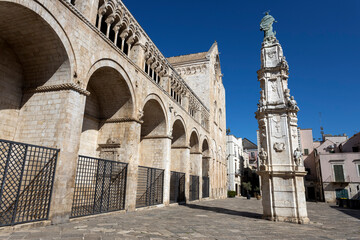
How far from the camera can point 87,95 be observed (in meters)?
8.02

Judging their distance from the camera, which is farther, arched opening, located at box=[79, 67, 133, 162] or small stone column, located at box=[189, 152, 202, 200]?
small stone column, located at box=[189, 152, 202, 200]

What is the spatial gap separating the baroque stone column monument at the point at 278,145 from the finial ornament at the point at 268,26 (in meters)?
0.40

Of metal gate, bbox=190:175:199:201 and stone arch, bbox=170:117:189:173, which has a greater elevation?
stone arch, bbox=170:117:189:173

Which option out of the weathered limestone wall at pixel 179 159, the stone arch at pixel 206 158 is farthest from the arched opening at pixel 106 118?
the stone arch at pixel 206 158

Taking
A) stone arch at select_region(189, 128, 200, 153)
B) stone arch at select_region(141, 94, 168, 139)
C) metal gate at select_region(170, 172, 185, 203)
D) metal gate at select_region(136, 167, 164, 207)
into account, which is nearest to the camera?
metal gate at select_region(136, 167, 164, 207)

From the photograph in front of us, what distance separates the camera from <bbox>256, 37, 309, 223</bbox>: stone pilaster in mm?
8789

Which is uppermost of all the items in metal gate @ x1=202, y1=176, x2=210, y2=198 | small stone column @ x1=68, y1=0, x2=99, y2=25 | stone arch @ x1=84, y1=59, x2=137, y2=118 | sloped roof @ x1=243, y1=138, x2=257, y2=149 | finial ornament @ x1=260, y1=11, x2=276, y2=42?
sloped roof @ x1=243, y1=138, x2=257, y2=149

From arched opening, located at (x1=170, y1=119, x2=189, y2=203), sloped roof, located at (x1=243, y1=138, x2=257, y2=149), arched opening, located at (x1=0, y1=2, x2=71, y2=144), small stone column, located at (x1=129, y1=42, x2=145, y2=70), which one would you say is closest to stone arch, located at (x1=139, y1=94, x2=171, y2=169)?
arched opening, located at (x1=170, y1=119, x2=189, y2=203)

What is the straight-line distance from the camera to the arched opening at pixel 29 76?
7223 mm

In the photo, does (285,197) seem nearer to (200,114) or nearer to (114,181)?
(114,181)

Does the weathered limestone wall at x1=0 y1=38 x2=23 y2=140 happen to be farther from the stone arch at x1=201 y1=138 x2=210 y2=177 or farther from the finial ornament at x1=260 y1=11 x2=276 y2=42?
the stone arch at x1=201 y1=138 x2=210 y2=177

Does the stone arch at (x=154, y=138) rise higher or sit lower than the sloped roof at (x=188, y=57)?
lower

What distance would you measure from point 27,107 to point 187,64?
2278 centimetres

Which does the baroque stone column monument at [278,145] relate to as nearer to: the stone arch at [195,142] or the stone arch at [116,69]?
the stone arch at [116,69]
